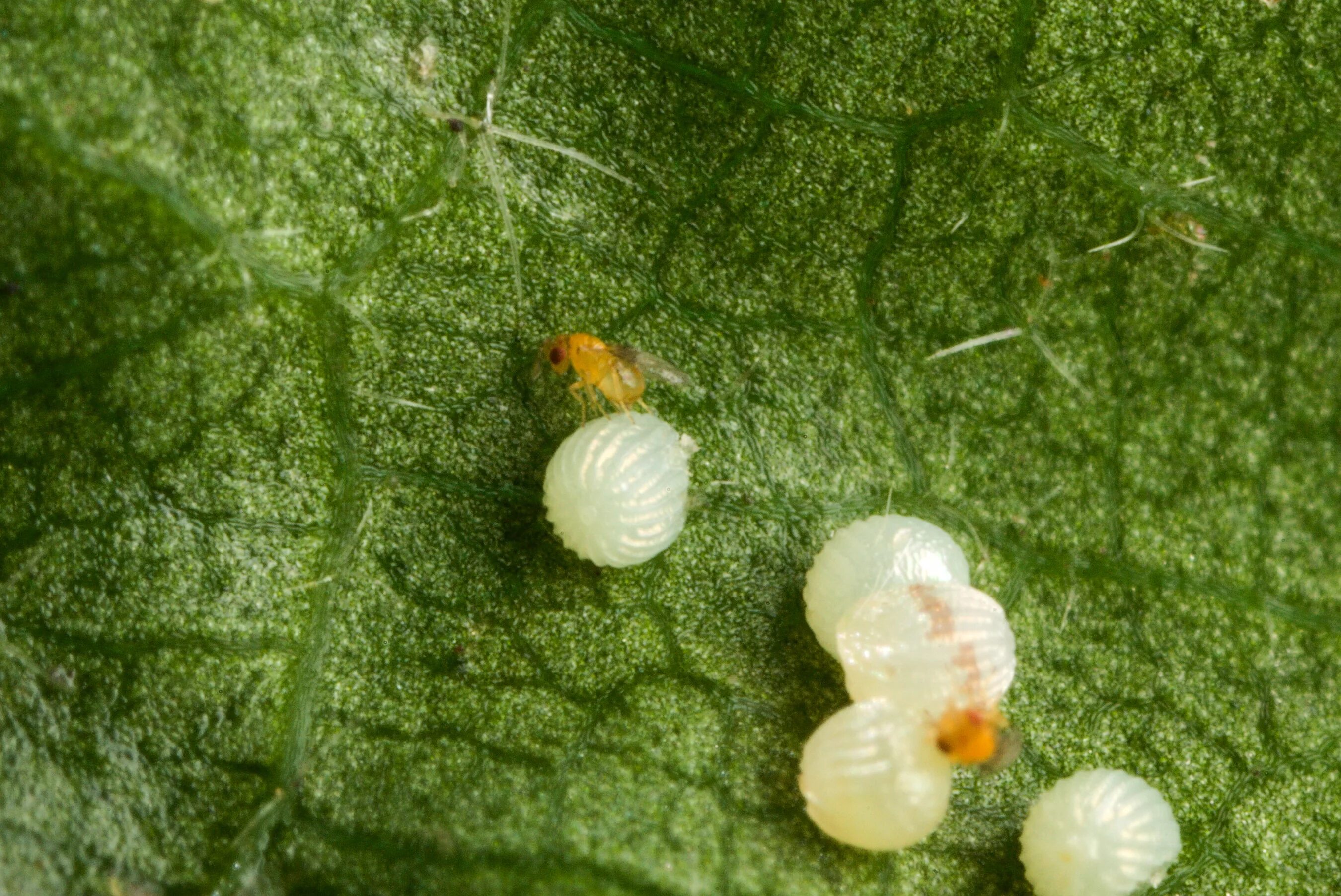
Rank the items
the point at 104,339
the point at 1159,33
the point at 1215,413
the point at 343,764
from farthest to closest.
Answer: the point at 1215,413 < the point at 1159,33 < the point at 343,764 < the point at 104,339

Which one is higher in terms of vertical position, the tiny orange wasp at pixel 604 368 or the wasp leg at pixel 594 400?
the tiny orange wasp at pixel 604 368

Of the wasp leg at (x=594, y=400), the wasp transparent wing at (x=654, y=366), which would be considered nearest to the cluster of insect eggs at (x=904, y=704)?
the wasp transparent wing at (x=654, y=366)

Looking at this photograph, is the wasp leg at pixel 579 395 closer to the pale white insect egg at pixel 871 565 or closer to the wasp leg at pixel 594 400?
the wasp leg at pixel 594 400

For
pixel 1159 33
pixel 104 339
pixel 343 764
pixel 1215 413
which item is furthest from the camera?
pixel 1215 413

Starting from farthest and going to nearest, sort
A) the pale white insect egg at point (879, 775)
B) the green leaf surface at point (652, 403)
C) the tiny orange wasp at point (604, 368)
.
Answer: the tiny orange wasp at point (604, 368), the pale white insect egg at point (879, 775), the green leaf surface at point (652, 403)

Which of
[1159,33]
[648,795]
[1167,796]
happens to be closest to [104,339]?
[648,795]

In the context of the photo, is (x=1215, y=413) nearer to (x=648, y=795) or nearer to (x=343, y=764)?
(x=648, y=795)

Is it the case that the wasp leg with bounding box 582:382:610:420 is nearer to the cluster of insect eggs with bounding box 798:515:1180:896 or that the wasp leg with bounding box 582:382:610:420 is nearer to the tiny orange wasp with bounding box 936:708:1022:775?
the cluster of insect eggs with bounding box 798:515:1180:896
